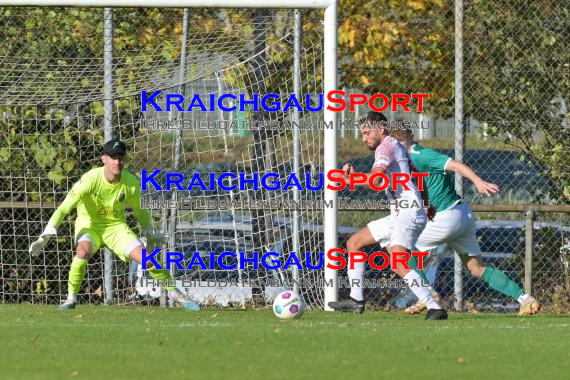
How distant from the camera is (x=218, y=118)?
14.1 metres

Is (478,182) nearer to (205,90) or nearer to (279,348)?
(279,348)

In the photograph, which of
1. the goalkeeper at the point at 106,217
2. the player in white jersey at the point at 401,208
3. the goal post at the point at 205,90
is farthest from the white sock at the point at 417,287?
the goalkeeper at the point at 106,217

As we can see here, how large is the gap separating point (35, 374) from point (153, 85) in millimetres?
6607

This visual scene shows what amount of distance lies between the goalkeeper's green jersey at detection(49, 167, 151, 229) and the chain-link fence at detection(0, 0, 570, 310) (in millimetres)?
1521

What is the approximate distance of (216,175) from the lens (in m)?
14.0

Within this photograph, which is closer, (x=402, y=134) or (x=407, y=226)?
(x=407, y=226)

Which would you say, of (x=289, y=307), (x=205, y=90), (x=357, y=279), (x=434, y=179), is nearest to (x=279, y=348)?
(x=289, y=307)

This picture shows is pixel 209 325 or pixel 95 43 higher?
pixel 95 43

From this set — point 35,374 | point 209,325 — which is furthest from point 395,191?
point 35,374

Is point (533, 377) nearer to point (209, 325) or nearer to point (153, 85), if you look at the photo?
point (209, 325)

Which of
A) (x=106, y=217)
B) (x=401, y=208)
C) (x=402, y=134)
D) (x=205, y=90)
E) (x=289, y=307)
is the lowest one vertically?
(x=289, y=307)

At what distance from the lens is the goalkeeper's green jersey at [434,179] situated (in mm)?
11617

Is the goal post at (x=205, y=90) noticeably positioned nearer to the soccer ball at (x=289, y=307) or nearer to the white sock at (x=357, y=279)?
the white sock at (x=357, y=279)

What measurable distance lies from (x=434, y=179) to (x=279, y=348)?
12.0 feet
